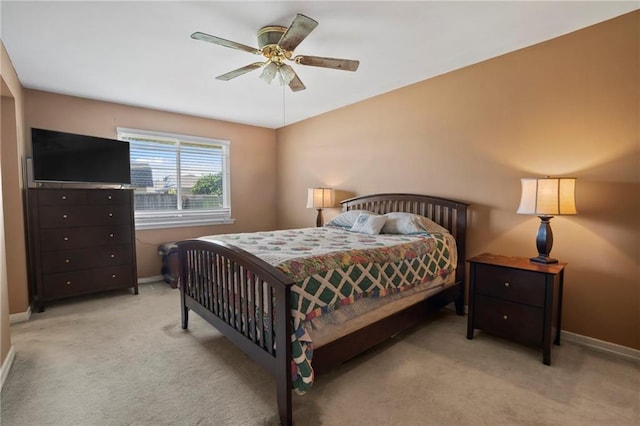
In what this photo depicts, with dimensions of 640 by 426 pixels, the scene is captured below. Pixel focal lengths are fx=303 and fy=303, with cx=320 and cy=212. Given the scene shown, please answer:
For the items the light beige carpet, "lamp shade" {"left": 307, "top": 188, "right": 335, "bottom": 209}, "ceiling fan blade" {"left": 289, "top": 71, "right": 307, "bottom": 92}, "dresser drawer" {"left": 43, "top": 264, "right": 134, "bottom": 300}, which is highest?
"ceiling fan blade" {"left": 289, "top": 71, "right": 307, "bottom": 92}

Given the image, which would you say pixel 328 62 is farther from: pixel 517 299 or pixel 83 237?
pixel 83 237

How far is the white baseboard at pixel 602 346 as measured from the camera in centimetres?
226

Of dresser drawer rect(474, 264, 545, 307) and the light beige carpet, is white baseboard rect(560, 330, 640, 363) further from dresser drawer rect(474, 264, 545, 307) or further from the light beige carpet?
dresser drawer rect(474, 264, 545, 307)

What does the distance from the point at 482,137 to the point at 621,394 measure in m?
2.20

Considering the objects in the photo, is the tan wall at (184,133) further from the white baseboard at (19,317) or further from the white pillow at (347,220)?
the white pillow at (347,220)

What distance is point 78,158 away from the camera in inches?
138

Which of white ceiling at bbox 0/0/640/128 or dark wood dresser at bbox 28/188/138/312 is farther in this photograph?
dark wood dresser at bbox 28/188/138/312

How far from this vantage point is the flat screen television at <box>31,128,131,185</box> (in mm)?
3256

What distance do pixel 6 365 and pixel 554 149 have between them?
14.7ft

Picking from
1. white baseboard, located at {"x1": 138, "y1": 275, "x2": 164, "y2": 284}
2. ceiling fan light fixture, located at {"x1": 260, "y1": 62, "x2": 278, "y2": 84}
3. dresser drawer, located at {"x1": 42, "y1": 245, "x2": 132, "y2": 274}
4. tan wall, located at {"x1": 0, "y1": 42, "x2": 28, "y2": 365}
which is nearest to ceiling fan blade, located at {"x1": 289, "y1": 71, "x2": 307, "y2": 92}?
ceiling fan light fixture, located at {"x1": 260, "y1": 62, "x2": 278, "y2": 84}

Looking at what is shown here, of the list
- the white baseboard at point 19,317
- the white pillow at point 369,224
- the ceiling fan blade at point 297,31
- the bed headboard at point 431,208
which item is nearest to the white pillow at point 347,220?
the white pillow at point 369,224

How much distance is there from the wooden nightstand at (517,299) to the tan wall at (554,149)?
0.30 m

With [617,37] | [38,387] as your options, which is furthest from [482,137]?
[38,387]

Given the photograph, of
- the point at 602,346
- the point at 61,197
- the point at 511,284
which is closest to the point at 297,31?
the point at 511,284
